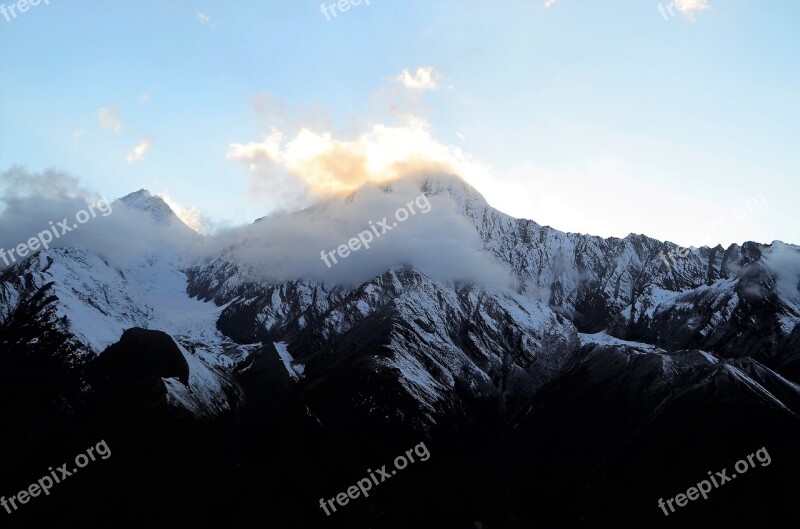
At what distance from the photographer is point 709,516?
191125mm

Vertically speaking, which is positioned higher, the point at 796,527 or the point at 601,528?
the point at 601,528

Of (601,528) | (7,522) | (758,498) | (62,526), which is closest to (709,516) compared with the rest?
(758,498)

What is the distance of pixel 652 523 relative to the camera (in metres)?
194

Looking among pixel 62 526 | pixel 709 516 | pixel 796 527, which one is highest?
pixel 62 526

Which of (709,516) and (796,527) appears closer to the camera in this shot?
(796,527)

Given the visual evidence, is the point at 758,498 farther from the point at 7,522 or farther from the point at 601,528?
the point at 7,522

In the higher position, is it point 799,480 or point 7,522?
point 7,522

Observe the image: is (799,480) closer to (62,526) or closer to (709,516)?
(709,516)

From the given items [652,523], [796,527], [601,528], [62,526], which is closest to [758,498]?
[796,527]

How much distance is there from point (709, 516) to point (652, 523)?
17.8 m

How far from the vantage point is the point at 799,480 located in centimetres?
19588

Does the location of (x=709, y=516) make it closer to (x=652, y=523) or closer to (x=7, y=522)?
(x=652, y=523)

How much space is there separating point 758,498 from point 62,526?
232m

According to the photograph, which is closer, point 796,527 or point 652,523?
point 796,527
